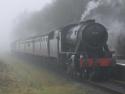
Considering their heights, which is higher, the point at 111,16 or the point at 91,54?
the point at 111,16

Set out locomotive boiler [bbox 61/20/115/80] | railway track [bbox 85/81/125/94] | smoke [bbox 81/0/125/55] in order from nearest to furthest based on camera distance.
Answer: railway track [bbox 85/81/125/94] → locomotive boiler [bbox 61/20/115/80] → smoke [bbox 81/0/125/55]

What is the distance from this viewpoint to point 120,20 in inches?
1059

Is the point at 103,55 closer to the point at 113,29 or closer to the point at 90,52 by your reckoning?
the point at 90,52

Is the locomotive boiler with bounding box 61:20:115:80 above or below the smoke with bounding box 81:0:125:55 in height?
below

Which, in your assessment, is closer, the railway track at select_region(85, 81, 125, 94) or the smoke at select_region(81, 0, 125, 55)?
the railway track at select_region(85, 81, 125, 94)

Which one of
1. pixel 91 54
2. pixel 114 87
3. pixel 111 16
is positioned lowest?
pixel 114 87

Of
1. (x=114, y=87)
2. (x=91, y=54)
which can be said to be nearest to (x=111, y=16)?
(x=91, y=54)

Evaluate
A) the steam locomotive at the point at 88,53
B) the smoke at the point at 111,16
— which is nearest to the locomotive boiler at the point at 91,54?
the steam locomotive at the point at 88,53

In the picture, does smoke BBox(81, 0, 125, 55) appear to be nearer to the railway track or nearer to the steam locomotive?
the steam locomotive

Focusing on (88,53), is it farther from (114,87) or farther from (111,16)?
(111,16)

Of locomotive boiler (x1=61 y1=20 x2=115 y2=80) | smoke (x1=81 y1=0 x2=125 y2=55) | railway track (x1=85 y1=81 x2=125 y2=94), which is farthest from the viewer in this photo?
smoke (x1=81 y1=0 x2=125 y2=55)

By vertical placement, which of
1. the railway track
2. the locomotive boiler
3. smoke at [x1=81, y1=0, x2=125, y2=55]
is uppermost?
smoke at [x1=81, y1=0, x2=125, y2=55]

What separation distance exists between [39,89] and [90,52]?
4640mm

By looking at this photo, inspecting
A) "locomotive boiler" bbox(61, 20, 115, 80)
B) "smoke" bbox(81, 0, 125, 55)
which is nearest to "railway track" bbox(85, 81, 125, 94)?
"locomotive boiler" bbox(61, 20, 115, 80)
